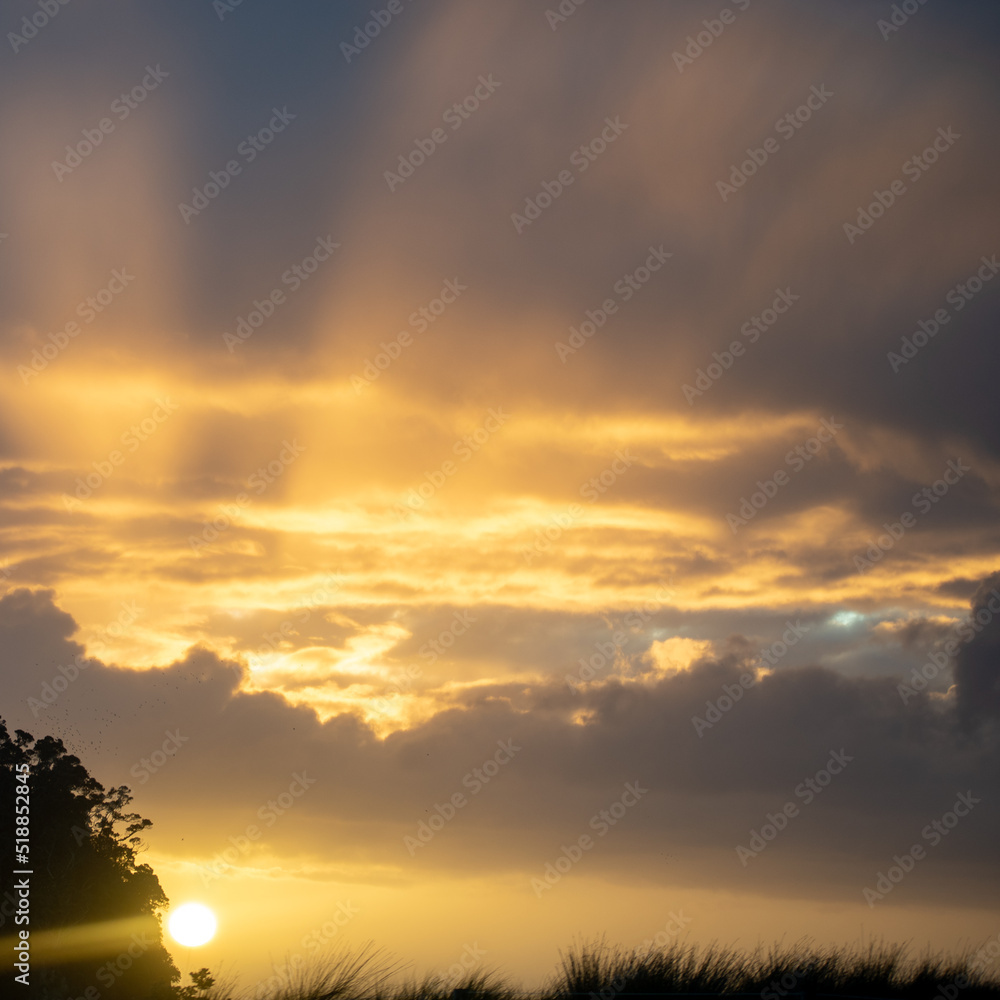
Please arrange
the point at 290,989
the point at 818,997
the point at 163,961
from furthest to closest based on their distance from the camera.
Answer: the point at 163,961, the point at 290,989, the point at 818,997

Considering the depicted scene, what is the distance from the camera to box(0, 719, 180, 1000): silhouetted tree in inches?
1893

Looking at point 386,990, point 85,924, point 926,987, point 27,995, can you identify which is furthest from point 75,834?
point 926,987

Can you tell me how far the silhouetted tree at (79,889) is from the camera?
48.1m

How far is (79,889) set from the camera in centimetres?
4950

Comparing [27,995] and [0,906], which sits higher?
[0,906]

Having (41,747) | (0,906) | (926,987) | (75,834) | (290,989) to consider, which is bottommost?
(926,987)

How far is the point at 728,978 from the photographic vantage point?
795 inches

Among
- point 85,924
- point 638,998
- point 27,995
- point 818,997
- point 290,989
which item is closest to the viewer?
point 818,997

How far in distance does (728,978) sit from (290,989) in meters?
8.50

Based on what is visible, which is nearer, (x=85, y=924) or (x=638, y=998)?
(x=638, y=998)

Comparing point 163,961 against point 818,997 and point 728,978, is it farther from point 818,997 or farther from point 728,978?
point 818,997

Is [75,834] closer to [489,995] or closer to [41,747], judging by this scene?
[41,747]

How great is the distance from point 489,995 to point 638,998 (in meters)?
2.76

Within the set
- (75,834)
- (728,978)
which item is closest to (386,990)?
(728,978)
